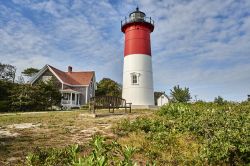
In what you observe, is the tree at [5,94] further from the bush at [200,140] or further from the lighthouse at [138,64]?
the bush at [200,140]

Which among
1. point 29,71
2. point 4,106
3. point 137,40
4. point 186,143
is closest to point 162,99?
point 29,71

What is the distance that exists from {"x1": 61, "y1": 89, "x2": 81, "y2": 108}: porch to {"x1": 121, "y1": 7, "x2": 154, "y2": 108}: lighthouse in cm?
1407

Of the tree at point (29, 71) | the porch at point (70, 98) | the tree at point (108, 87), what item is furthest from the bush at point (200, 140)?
the tree at point (29, 71)

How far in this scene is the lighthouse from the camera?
27547 mm

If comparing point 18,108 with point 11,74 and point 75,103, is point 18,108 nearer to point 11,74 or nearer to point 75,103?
point 75,103

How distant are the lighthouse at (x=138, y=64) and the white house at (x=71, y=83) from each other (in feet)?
42.0

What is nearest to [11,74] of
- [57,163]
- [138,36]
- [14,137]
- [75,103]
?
[75,103]

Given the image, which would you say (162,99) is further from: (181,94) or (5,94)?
(5,94)

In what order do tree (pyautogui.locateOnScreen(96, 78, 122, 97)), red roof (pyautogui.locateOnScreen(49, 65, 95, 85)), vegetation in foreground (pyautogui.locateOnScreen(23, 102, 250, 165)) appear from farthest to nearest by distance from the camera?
tree (pyautogui.locateOnScreen(96, 78, 122, 97)) → red roof (pyautogui.locateOnScreen(49, 65, 95, 85)) → vegetation in foreground (pyautogui.locateOnScreen(23, 102, 250, 165))

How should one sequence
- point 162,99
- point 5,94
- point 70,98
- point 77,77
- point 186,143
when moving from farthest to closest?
point 162,99, point 77,77, point 70,98, point 5,94, point 186,143

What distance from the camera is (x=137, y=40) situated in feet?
91.6

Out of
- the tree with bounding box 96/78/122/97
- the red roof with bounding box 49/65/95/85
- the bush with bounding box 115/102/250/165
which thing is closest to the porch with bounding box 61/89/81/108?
the red roof with bounding box 49/65/95/85

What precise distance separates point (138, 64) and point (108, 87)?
23555mm

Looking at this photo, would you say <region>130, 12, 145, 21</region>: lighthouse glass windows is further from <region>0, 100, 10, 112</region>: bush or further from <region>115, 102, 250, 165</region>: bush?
<region>115, 102, 250, 165</region>: bush
